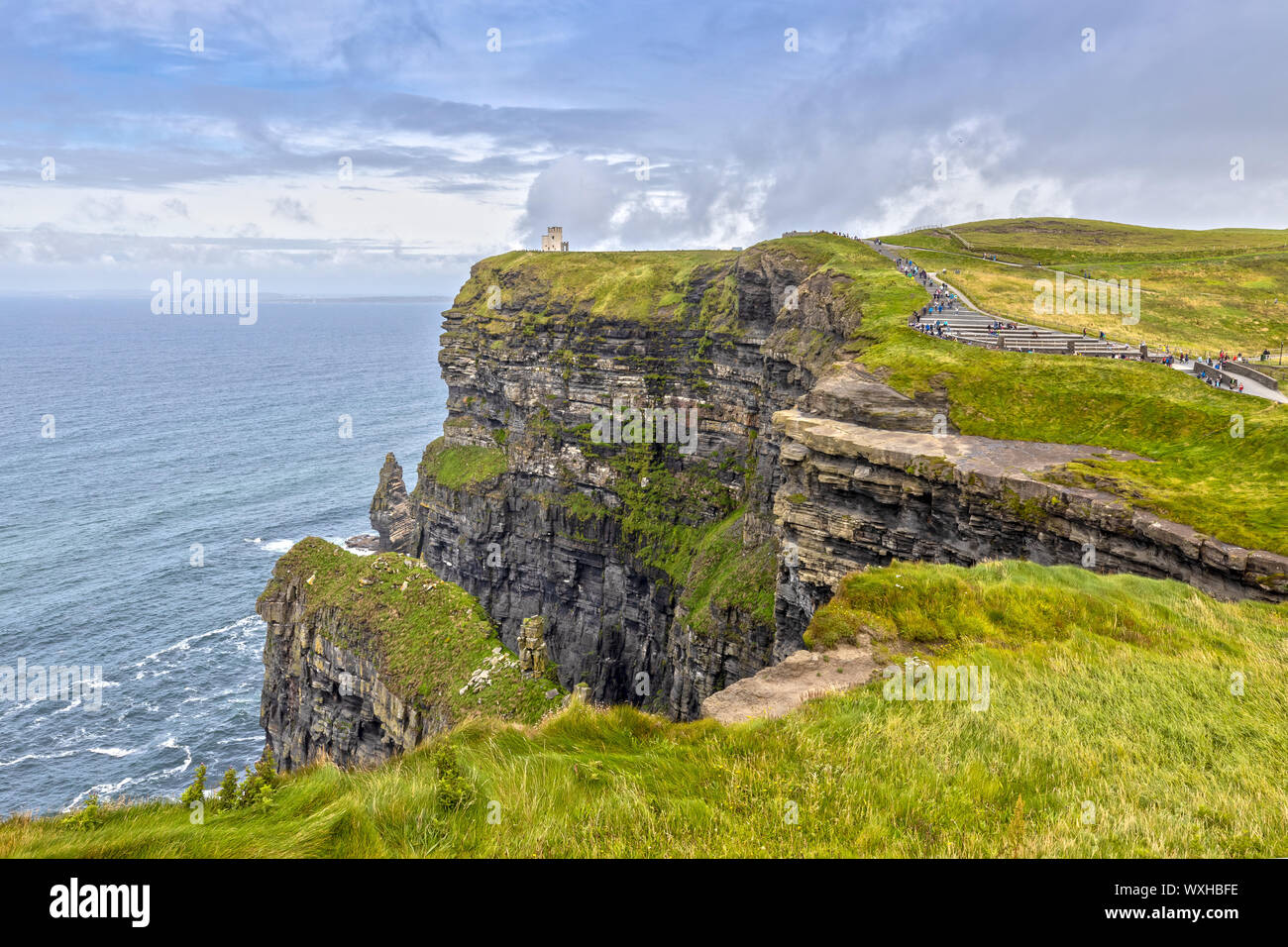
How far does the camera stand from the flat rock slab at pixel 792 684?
1324 cm

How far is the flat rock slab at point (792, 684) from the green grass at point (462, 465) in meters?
60.8

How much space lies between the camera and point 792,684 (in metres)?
14.5

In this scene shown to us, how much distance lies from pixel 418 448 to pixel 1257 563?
135510 millimetres

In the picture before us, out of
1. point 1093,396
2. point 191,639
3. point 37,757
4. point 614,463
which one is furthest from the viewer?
point 191,639

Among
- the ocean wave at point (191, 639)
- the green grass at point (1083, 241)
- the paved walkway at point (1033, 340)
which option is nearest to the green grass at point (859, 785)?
the paved walkway at point (1033, 340)

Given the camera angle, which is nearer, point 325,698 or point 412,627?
point 412,627

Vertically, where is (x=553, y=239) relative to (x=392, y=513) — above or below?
above

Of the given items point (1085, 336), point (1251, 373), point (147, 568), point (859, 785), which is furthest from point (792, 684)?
point (147, 568)

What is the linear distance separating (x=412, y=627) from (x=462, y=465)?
1862 inches

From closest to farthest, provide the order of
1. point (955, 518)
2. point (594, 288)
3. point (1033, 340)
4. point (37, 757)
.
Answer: point (955, 518) < point (1033, 340) < point (37, 757) < point (594, 288)

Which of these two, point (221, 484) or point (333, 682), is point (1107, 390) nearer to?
point (333, 682)

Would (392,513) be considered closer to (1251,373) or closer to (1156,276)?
(1251,373)

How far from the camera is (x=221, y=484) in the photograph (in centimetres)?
10925

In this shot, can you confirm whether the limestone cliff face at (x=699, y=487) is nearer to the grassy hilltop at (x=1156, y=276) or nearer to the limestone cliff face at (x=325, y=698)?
the grassy hilltop at (x=1156, y=276)
